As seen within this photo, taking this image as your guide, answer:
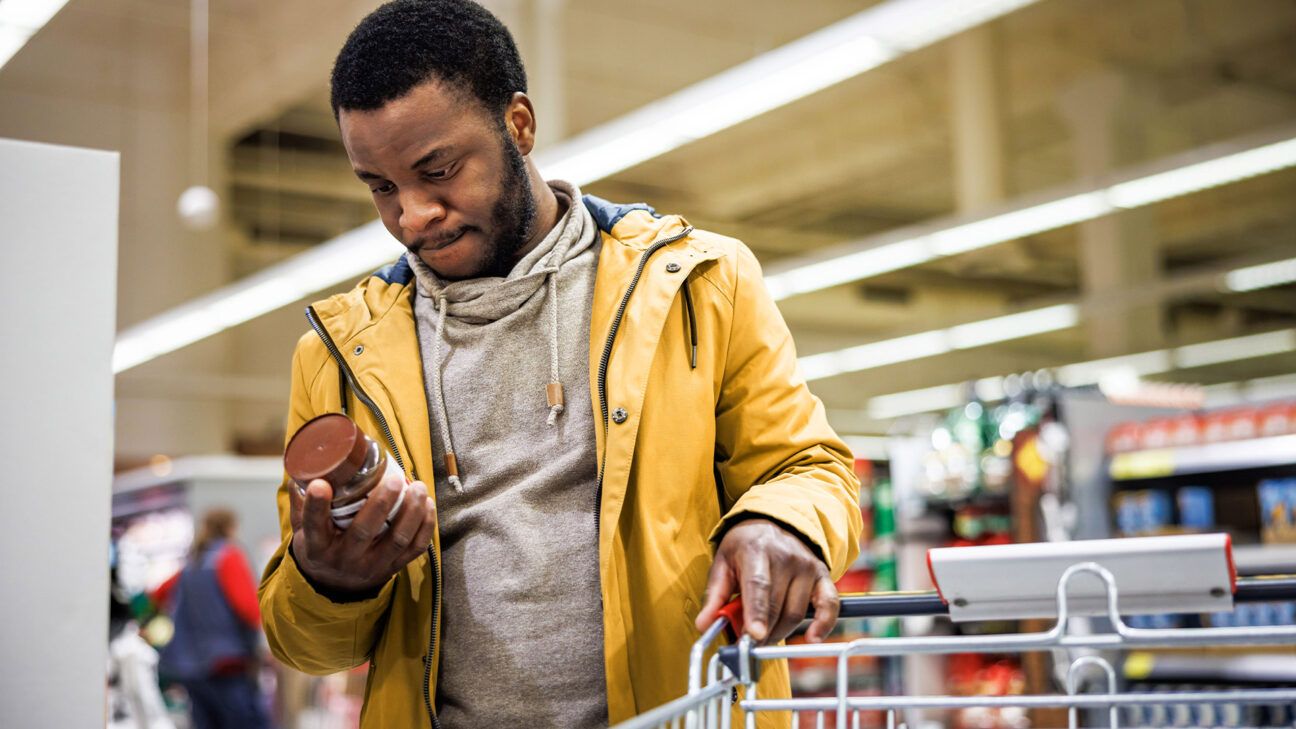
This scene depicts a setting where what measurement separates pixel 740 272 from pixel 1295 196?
44.8 feet

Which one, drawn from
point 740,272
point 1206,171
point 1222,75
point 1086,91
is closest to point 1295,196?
point 1222,75

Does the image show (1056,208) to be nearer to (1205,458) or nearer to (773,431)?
(1205,458)

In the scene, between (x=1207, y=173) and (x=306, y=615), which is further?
(x=1207, y=173)

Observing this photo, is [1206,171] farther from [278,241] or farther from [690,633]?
[278,241]

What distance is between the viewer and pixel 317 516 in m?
1.31

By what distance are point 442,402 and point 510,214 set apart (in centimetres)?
26

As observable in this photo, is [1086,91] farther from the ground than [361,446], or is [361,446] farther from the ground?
[1086,91]

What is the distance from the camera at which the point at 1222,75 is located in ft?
36.6

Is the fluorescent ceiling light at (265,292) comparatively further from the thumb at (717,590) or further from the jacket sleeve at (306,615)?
the thumb at (717,590)

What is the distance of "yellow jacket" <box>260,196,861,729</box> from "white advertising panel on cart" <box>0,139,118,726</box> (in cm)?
23

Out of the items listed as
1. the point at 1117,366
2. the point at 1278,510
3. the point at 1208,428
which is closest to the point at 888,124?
the point at 1117,366

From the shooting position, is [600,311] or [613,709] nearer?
[613,709]

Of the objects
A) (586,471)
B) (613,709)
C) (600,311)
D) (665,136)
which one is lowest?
(613,709)

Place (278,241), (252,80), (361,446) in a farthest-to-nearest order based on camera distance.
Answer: (278,241), (252,80), (361,446)
